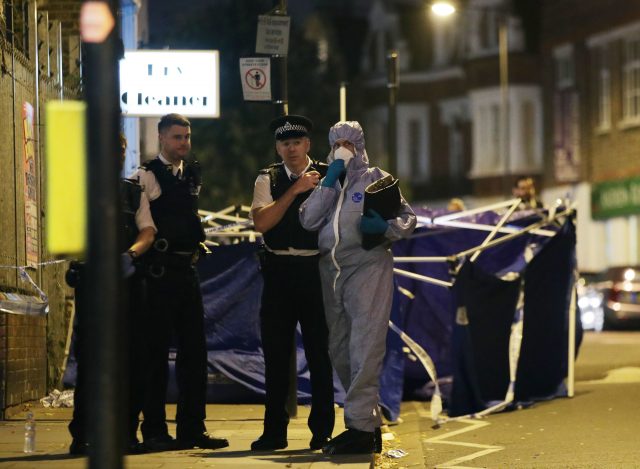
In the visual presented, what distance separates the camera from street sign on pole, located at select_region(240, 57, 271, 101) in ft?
37.3

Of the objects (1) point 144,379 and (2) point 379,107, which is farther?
(2) point 379,107

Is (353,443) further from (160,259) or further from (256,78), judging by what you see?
(256,78)

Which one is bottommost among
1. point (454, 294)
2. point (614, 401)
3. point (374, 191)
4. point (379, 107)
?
point (614, 401)

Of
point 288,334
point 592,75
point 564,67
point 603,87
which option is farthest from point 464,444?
point 564,67

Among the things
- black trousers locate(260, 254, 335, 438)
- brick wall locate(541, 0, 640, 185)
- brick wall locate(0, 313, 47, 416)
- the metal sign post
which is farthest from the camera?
brick wall locate(541, 0, 640, 185)

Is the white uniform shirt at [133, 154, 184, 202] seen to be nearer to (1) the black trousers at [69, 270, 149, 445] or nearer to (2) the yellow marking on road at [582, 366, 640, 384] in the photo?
(1) the black trousers at [69, 270, 149, 445]

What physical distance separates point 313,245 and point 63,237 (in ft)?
12.8

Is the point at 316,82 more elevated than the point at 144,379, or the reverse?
the point at 316,82

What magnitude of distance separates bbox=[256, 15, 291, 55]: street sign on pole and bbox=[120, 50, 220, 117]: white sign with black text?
1.56 meters

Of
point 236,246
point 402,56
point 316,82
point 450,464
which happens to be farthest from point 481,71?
point 450,464

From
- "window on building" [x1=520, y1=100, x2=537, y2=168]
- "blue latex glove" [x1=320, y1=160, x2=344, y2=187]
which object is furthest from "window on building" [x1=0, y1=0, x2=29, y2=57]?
"window on building" [x1=520, y1=100, x2=537, y2=168]

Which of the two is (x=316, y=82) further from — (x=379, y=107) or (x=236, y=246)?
(x=236, y=246)

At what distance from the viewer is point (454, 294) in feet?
40.5

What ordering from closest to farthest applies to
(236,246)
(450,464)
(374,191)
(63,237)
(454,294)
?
(63,237)
(374,191)
(450,464)
(454,294)
(236,246)
